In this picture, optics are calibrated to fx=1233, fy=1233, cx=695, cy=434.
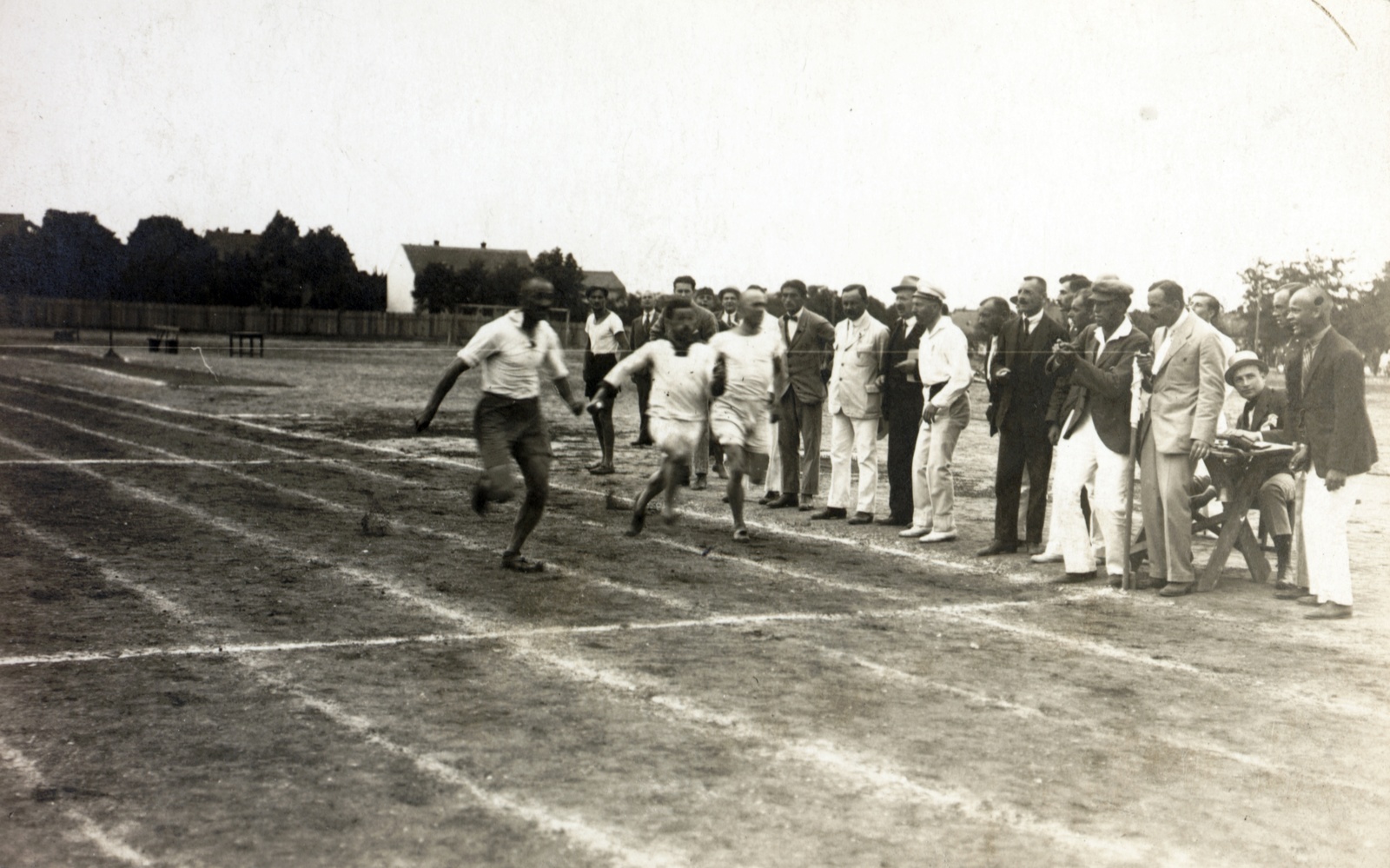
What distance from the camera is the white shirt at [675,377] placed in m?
9.67

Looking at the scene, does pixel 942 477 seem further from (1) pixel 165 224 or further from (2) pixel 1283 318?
(1) pixel 165 224

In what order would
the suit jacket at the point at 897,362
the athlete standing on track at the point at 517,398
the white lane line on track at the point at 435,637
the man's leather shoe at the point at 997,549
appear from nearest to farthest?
the white lane line on track at the point at 435,637, the athlete standing on track at the point at 517,398, the man's leather shoe at the point at 997,549, the suit jacket at the point at 897,362

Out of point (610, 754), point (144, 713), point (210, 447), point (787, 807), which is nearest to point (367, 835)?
point (610, 754)

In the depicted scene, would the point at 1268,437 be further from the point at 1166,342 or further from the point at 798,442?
the point at 798,442

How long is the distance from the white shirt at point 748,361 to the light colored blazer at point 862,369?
1141 mm

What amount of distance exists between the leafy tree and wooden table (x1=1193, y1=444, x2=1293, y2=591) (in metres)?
69.0

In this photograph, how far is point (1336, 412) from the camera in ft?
25.9

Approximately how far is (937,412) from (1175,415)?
7.19 feet

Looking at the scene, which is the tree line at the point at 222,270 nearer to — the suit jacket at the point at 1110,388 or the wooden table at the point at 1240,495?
the suit jacket at the point at 1110,388

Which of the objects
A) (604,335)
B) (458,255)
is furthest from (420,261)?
(604,335)

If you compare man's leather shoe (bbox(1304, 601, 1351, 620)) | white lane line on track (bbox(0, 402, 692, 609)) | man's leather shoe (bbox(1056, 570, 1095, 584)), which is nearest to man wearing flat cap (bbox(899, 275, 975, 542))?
man's leather shoe (bbox(1056, 570, 1095, 584))

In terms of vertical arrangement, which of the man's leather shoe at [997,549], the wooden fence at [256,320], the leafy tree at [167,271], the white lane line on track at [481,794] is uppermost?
the leafy tree at [167,271]

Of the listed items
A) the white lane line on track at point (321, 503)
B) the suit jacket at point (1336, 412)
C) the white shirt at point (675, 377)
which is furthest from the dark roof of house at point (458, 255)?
the suit jacket at point (1336, 412)

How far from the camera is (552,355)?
8672 millimetres
